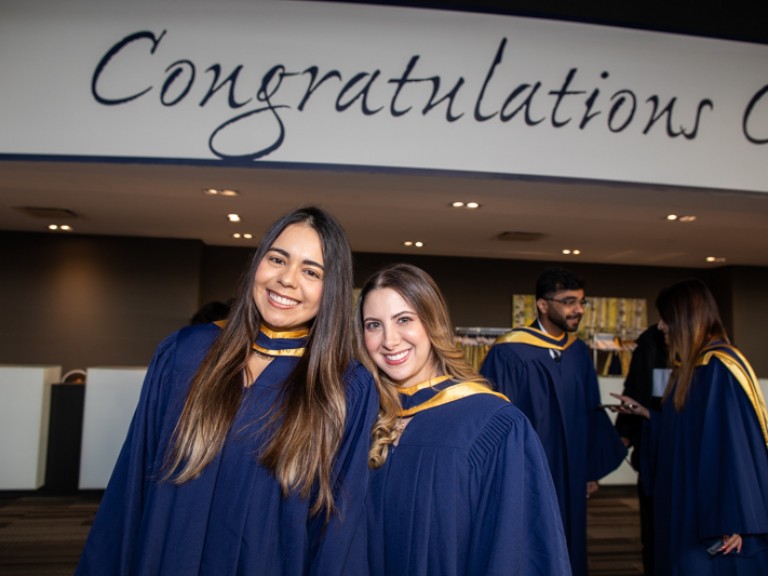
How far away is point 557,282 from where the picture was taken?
11.6ft

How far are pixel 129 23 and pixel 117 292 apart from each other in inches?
191

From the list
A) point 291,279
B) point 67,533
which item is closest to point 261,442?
point 291,279

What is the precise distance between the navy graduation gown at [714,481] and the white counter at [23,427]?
548cm

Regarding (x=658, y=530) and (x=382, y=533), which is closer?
A: (x=382, y=533)

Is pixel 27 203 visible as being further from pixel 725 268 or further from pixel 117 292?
pixel 725 268

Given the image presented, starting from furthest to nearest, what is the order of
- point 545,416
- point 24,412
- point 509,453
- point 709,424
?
point 24,412 < point 545,416 < point 709,424 < point 509,453

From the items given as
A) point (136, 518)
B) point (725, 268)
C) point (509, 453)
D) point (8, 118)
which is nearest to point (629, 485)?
point (725, 268)

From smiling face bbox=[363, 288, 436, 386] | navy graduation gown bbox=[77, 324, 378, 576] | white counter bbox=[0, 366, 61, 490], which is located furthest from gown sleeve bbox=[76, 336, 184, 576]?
white counter bbox=[0, 366, 61, 490]

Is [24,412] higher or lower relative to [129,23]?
lower

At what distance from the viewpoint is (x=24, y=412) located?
5.64 meters

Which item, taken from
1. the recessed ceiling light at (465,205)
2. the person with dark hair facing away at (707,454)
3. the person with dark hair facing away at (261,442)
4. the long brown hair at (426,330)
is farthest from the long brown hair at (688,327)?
the recessed ceiling light at (465,205)

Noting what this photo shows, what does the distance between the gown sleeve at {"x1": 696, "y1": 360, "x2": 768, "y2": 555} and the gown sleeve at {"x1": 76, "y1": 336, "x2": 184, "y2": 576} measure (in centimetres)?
231

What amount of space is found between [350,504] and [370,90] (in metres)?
2.86

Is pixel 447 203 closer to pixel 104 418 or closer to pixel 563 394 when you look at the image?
pixel 563 394
